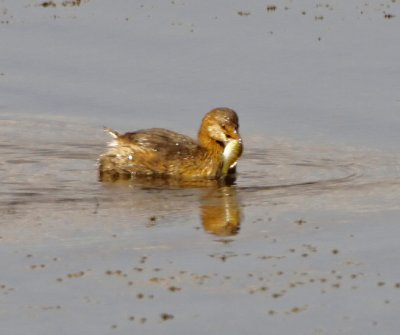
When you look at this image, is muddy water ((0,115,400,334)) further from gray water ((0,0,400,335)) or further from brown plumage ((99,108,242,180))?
brown plumage ((99,108,242,180))

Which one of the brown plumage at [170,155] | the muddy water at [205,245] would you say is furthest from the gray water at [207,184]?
the brown plumage at [170,155]

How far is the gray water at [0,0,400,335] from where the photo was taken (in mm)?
13945

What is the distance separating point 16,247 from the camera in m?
16.1

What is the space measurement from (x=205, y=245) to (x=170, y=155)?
16.9 ft

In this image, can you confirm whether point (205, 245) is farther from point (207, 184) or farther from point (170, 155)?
point (170, 155)

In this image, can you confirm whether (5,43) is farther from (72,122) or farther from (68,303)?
(68,303)

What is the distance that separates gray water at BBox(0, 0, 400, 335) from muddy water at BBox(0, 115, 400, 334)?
0.11 ft

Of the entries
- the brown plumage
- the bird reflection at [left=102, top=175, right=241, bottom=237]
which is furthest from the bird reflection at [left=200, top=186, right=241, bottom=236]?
the brown plumage

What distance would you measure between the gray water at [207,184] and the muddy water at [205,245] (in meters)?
0.03

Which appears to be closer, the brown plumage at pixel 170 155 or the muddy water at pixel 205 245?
the muddy water at pixel 205 245

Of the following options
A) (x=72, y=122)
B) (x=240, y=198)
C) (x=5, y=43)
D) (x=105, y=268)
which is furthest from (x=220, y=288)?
(x=5, y=43)

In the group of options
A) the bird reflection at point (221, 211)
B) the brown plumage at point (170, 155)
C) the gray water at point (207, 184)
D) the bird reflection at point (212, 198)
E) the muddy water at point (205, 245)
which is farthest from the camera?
the brown plumage at point (170, 155)

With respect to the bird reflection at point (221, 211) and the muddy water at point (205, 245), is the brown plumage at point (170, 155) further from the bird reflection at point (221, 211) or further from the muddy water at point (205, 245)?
the bird reflection at point (221, 211)

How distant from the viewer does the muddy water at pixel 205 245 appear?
533 inches
